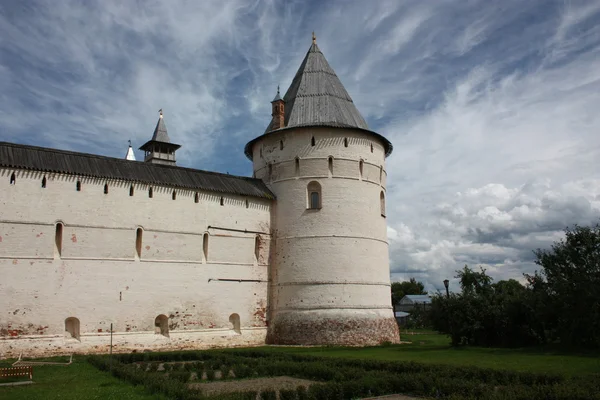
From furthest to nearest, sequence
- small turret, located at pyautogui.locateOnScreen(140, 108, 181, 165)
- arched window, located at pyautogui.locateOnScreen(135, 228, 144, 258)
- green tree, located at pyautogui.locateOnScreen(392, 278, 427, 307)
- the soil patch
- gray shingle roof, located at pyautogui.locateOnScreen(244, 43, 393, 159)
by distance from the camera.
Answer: green tree, located at pyautogui.locateOnScreen(392, 278, 427, 307)
small turret, located at pyautogui.locateOnScreen(140, 108, 181, 165)
gray shingle roof, located at pyautogui.locateOnScreen(244, 43, 393, 159)
arched window, located at pyautogui.locateOnScreen(135, 228, 144, 258)
the soil patch

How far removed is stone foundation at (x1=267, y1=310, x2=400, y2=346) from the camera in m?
24.2

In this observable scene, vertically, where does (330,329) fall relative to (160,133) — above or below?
below

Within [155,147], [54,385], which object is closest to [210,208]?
[54,385]

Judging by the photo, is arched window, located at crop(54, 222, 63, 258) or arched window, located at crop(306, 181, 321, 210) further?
arched window, located at crop(306, 181, 321, 210)

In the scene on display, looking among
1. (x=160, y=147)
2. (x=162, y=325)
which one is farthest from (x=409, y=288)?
(x=162, y=325)

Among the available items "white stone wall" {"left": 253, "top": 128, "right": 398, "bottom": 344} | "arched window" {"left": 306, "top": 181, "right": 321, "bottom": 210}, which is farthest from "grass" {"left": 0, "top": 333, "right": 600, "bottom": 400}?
"arched window" {"left": 306, "top": 181, "right": 321, "bottom": 210}

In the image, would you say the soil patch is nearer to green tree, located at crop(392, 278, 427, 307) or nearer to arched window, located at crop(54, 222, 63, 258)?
arched window, located at crop(54, 222, 63, 258)

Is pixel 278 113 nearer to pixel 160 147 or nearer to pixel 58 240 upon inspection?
pixel 58 240

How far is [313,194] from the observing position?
26.7 metres

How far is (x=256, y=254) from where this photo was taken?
26.2 metres

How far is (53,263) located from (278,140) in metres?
12.4

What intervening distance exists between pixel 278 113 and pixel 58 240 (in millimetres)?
12760

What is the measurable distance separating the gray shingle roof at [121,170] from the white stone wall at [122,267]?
Answer: 310 millimetres

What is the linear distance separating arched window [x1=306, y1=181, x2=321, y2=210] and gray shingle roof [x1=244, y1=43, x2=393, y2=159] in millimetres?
2998
